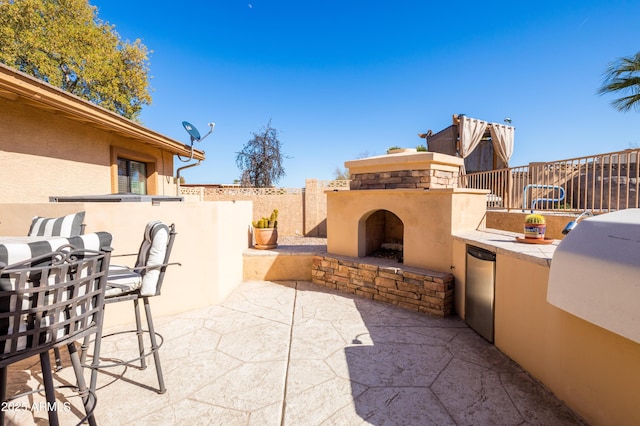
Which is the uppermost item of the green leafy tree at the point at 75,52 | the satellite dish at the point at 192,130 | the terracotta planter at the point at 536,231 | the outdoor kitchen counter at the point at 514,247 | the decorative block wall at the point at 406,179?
the green leafy tree at the point at 75,52

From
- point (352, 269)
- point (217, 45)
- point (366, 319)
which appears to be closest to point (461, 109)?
point (352, 269)

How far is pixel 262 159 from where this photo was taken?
15766 mm

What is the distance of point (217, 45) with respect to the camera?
1145 cm

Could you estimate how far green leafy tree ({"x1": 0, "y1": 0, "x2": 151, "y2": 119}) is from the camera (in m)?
8.60

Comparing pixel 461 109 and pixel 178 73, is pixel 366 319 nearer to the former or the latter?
pixel 461 109

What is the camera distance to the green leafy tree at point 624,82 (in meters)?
7.99

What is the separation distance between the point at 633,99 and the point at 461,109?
4.95 m


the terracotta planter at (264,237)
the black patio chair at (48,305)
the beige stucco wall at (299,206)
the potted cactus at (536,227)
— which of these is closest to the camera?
the black patio chair at (48,305)

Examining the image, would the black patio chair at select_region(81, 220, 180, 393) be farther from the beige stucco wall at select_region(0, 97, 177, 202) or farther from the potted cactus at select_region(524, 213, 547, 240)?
the potted cactus at select_region(524, 213, 547, 240)

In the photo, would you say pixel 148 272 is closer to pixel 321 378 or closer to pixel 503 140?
pixel 321 378

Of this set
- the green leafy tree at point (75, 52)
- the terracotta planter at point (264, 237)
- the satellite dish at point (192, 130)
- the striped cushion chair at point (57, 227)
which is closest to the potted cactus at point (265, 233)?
the terracotta planter at point (264, 237)

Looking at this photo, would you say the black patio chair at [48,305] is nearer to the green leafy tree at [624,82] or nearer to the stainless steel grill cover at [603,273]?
the stainless steel grill cover at [603,273]

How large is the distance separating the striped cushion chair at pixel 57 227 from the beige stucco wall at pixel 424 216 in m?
4.19

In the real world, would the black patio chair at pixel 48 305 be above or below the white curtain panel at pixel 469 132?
below
